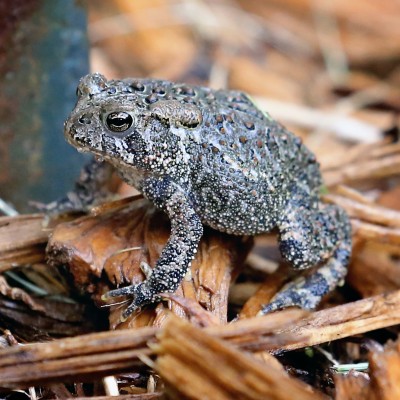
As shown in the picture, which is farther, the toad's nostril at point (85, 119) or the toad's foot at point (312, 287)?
the toad's foot at point (312, 287)

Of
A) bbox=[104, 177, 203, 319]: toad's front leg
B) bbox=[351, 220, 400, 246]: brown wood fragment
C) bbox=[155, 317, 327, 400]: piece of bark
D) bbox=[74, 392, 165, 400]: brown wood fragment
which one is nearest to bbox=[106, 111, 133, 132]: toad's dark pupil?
bbox=[104, 177, 203, 319]: toad's front leg

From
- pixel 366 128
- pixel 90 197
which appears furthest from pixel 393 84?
pixel 90 197

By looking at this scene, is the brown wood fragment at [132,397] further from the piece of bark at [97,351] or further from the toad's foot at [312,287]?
the toad's foot at [312,287]

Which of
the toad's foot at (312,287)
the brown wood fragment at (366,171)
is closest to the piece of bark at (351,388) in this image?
the toad's foot at (312,287)

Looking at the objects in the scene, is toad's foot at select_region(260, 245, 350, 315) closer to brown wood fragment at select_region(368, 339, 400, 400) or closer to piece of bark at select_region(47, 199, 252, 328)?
piece of bark at select_region(47, 199, 252, 328)

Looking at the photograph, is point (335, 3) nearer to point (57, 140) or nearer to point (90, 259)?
point (57, 140)

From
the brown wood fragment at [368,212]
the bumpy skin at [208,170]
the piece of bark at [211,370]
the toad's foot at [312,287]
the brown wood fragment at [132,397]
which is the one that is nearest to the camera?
the piece of bark at [211,370]

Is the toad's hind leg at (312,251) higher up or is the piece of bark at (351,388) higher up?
the toad's hind leg at (312,251)

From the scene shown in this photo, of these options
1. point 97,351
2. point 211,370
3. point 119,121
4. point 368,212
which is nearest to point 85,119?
point 119,121
